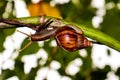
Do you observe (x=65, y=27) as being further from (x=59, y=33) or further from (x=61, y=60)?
(x=61, y=60)

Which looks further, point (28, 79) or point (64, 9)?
point (64, 9)

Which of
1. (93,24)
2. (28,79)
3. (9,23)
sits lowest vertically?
(9,23)

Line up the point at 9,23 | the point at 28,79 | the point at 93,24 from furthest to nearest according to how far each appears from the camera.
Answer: the point at 93,24 → the point at 28,79 → the point at 9,23

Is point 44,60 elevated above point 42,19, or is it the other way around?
point 44,60

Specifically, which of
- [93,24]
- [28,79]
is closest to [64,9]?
[93,24]

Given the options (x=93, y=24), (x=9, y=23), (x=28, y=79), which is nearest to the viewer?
(x=9, y=23)

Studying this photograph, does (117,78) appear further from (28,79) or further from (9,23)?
(9,23)
